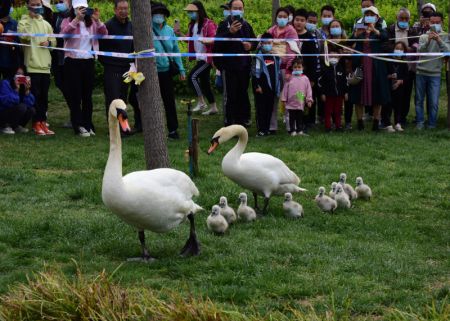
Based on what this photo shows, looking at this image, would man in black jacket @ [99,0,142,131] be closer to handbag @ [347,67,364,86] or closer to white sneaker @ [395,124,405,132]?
handbag @ [347,67,364,86]

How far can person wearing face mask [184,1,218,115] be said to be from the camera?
17.2 meters

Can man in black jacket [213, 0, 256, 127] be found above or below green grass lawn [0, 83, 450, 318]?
above

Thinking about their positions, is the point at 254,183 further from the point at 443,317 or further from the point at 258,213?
Result: the point at 443,317

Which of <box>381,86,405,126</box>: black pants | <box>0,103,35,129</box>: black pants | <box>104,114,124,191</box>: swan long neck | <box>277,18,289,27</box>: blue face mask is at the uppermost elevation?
<box>277,18,289,27</box>: blue face mask

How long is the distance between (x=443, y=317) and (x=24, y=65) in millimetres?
11202

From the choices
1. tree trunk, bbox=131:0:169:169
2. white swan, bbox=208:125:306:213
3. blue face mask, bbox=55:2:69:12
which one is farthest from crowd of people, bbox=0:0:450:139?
white swan, bbox=208:125:306:213

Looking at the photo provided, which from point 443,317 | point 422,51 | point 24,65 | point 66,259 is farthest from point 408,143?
point 443,317

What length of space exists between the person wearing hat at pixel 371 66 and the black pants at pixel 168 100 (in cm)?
326

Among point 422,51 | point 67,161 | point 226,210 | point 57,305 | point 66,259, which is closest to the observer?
point 57,305

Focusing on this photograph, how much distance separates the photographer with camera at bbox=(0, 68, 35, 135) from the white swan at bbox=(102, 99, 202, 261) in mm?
7007

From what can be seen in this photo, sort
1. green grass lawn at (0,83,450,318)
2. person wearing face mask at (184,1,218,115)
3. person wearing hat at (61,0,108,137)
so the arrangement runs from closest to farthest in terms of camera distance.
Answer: green grass lawn at (0,83,450,318)
person wearing hat at (61,0,108,137)
person wearing face mask at (184,1,218,115)

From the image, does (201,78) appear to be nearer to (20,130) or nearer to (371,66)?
(371,66)

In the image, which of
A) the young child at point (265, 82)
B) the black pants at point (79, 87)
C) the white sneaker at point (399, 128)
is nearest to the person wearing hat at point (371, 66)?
the white sneaker at point (399, 128)

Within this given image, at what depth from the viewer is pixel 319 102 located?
17.1 m
